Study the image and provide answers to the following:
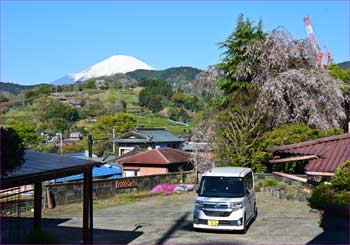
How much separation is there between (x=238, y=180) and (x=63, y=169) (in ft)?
21.2

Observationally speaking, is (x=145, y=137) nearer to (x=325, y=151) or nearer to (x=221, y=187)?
(x=221, y=187)

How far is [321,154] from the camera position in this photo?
9.49 m

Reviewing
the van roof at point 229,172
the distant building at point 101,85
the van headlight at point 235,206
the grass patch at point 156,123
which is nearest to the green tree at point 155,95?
the distant building at point 101,85

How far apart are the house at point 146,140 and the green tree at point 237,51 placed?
55.7 ft

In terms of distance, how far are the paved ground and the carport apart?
173 centimetres

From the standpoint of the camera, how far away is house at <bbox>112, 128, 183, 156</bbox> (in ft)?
148

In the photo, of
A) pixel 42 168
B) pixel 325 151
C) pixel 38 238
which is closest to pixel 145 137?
pixel 38 238

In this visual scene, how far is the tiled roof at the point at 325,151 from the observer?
9.04m

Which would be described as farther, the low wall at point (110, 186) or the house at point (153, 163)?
the house at point (153, 163)

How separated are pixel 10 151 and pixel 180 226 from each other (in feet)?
30.2

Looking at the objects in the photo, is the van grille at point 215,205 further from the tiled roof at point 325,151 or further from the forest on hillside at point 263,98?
the forest on hillside at point 263,98

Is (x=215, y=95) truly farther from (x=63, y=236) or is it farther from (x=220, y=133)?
(x=63, y=236)

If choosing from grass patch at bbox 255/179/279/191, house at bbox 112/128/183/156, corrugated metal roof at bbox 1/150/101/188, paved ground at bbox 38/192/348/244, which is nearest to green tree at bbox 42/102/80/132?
house at bbox 112/128/183/156

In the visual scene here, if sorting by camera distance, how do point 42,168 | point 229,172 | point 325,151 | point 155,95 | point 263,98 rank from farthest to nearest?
point 155,95
point 263,98
point 229,172
point 42,168
point 325,151
